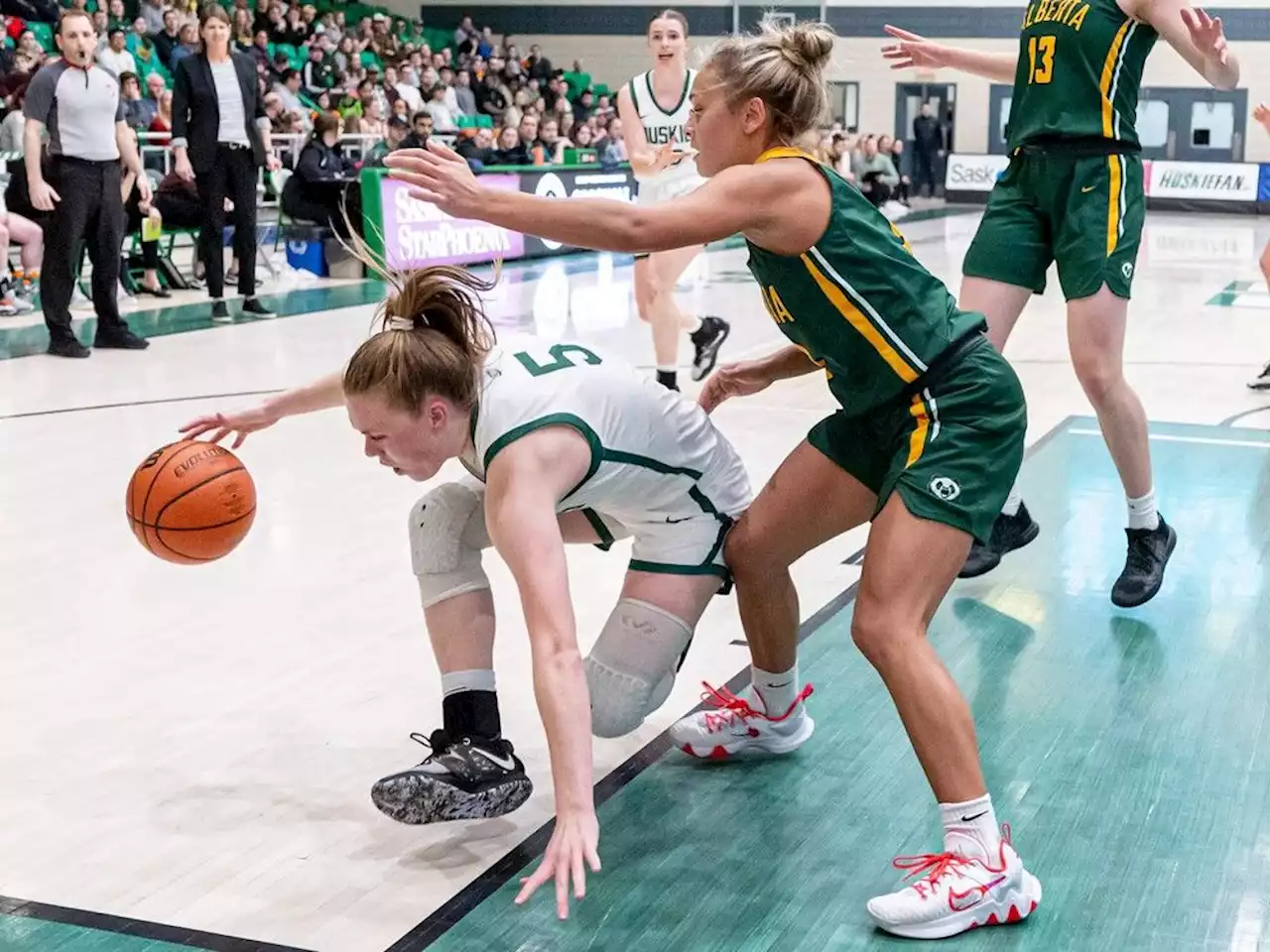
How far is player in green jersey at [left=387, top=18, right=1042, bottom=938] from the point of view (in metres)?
2.44

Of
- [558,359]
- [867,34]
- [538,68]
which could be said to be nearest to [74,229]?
[558,359]

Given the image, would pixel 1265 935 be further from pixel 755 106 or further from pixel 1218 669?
pixel 755 106

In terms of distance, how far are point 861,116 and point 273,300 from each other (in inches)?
751

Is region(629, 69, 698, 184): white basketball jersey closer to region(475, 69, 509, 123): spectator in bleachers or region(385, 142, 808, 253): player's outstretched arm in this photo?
region(385, 142, 808, 253): player's outstretched arm

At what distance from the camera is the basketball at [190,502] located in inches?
125

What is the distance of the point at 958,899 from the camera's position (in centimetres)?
244

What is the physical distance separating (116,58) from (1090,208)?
456 inches

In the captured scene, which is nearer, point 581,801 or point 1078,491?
point 581,801

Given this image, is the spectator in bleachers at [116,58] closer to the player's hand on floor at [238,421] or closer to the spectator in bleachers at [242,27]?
the spectator in bleachers at [242,27]

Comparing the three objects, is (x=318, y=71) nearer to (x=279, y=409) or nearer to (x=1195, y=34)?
(x=1195, y=34)

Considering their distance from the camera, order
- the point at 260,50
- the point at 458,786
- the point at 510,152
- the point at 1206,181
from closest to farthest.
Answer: the point at 458,786
the point at 510,152
the point at 260,50
the point at 1206,181

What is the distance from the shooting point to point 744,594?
303 cm

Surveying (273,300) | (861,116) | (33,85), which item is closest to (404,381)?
(33,85)

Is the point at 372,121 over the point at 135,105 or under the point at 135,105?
under
